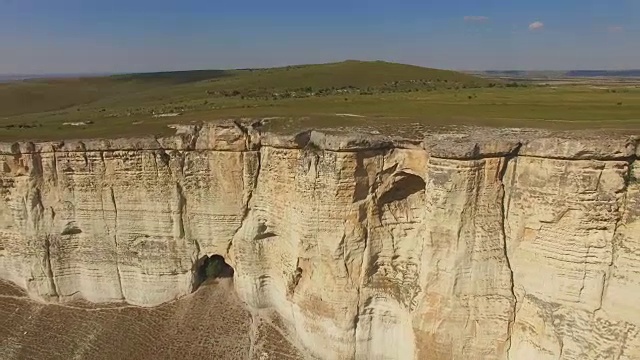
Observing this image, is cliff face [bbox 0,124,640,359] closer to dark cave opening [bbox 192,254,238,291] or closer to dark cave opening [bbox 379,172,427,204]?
dark cave opening [bbox 379,172,427,204]

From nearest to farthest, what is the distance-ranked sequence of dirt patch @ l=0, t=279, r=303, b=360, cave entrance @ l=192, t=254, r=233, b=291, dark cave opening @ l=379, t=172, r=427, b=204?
dark cave opening @ l=379, t=172, r=427, b=204, dirt patch @ l=0, t=279, r=303, b=360, cave entrance @ l=192, t=254, r=233, b=291

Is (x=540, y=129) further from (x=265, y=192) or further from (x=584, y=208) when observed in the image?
(x=265, y=192)

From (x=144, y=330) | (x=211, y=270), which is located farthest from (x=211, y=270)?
(x=144, y=330)

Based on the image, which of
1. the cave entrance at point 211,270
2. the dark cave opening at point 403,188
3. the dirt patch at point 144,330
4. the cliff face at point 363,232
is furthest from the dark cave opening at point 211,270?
the dark cave opening at point 403,188

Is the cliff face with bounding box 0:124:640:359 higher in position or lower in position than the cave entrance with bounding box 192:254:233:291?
higher

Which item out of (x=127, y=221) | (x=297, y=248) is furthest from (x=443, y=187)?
(x=127, y=221)

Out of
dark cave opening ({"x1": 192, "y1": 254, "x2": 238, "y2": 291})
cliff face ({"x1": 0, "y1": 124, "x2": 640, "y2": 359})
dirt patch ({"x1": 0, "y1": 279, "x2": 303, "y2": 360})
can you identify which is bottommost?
dirt patch ({"x1": 0, "y1": 279, "x2": 303, "y2": 360})

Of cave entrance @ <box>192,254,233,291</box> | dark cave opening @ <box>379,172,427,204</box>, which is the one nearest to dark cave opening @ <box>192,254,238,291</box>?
cave entrance @ <box>192,254,233,291</box>

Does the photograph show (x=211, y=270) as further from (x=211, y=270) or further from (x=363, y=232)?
(x=363, y=232)
